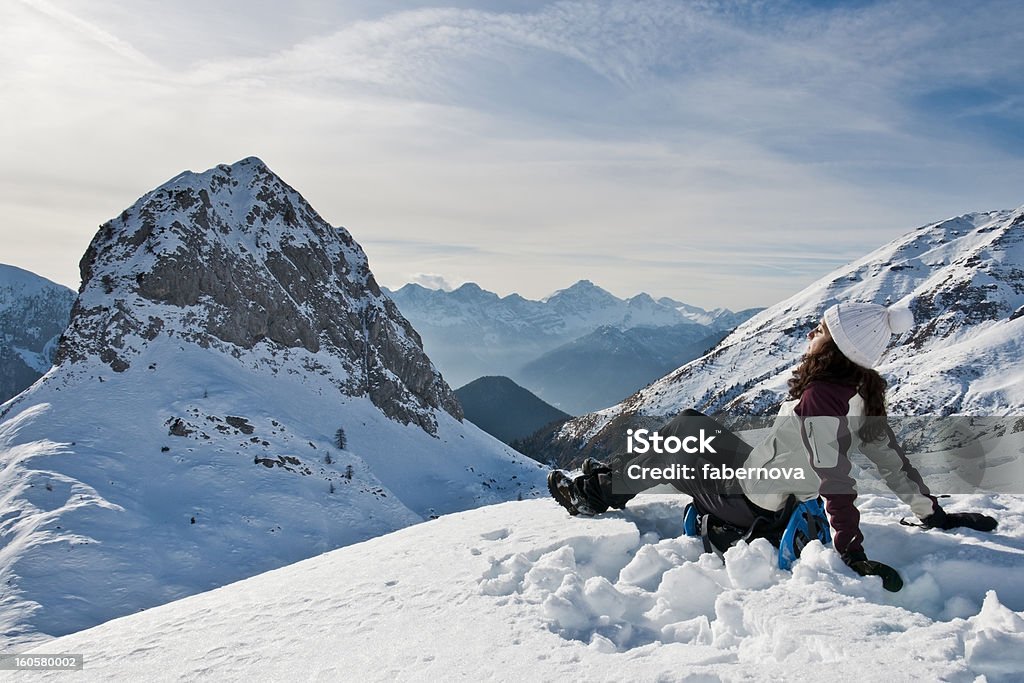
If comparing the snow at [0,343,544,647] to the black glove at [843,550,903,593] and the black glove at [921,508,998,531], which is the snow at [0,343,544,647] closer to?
the black glove at [843,550,903,593]

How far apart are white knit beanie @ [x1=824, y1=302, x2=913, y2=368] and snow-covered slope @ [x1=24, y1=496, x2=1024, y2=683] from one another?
1709 mm

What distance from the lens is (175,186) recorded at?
81250mm

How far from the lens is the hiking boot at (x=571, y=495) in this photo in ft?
24.9

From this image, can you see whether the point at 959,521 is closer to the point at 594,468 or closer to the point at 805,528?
the point at 805,528

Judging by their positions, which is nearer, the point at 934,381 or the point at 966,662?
the point at 966,662

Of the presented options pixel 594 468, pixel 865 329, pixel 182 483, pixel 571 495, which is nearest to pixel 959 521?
pixel 865 329

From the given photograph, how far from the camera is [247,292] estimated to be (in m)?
77.6

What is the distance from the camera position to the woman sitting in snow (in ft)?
16.2

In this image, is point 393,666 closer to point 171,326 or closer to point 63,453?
point 63,453

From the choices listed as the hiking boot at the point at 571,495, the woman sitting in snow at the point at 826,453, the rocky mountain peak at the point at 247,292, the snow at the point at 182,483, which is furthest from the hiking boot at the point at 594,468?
the rocky mountain peak at the point at 247,292

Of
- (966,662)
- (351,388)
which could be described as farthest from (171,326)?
(966,662)

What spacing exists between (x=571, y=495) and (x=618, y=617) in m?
2.80

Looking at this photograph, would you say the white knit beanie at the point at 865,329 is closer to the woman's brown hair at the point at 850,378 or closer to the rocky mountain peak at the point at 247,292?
the woman's brown hair at the point at 850,378

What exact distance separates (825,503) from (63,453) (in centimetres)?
5549
